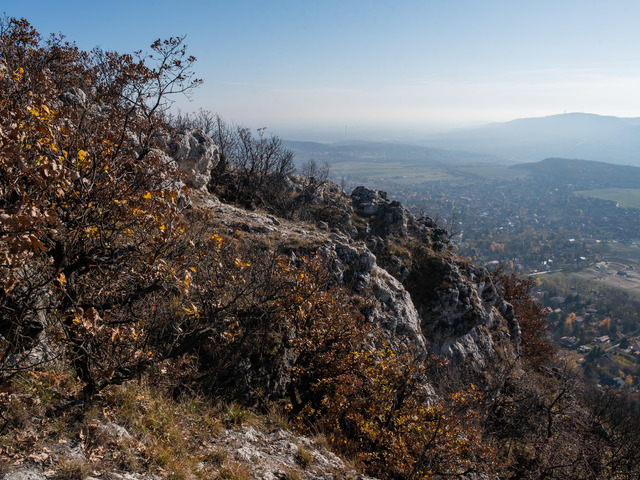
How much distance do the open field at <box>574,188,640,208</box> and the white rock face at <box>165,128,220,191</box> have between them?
716 ft

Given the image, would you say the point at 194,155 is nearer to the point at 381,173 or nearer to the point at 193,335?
the point at 193,335

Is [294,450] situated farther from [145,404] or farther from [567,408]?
[567,408]

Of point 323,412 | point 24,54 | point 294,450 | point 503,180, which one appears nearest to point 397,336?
point 323,412

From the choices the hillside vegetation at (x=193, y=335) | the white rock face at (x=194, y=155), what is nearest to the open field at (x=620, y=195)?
the hillside vegetation at (x=193, y=335)

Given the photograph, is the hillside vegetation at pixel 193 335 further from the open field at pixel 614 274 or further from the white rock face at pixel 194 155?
the open field at pixel 614 274

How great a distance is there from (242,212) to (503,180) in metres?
217

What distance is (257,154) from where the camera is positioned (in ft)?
86.0

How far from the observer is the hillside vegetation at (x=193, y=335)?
14.6 feet

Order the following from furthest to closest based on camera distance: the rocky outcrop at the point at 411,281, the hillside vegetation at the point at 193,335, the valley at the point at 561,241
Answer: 1. the valley at the point at 561,241
2. the rocky outcrop at the point at 411,281
3. the hillside vegetation at the point at 193,335

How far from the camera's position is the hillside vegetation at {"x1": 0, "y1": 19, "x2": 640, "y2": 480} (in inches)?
175

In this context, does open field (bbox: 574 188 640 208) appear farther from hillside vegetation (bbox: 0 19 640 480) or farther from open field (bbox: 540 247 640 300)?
hillside vegetation (bbox: 0 19 640 480)

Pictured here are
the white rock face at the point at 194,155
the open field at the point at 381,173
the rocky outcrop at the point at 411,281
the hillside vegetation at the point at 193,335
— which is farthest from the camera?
the open field at the point at 381,173

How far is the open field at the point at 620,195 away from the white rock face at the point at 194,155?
8589 inches

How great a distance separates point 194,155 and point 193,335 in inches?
626
